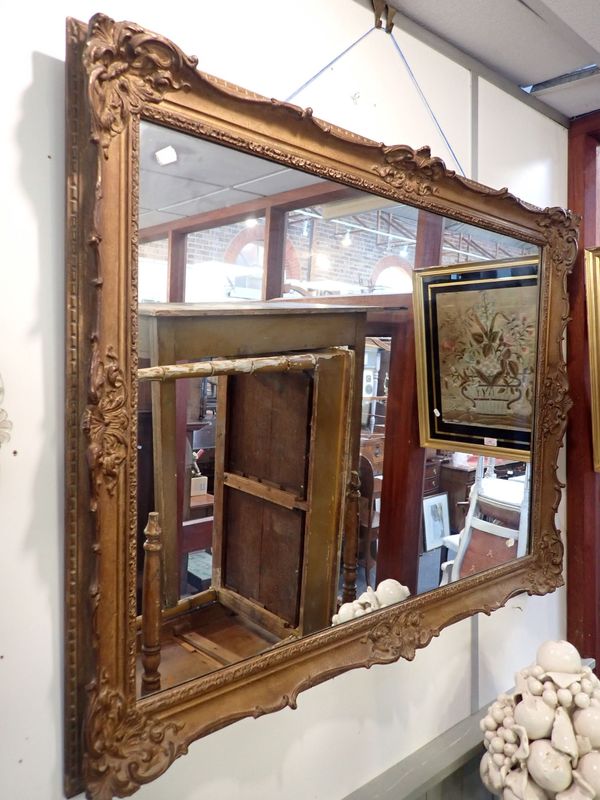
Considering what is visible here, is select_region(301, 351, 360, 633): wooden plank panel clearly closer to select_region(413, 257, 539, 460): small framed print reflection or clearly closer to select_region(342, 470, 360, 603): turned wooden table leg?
select_region(342, 470, 360, 603): turned wooden table leg

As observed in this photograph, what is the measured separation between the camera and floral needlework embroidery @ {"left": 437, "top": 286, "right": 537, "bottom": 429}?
1249 millimetres

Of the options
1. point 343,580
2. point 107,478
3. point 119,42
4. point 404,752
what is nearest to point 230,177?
point 119,42

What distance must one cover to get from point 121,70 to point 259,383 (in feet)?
1.46

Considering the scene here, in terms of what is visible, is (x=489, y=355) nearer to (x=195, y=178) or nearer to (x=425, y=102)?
(x=425, y=102)

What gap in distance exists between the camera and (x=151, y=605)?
815mm

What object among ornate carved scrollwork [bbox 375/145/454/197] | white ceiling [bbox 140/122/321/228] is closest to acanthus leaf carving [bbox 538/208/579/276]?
ornate carved scrollwork [bbox 375/145/454/197]

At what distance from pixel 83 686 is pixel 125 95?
2.43 ft

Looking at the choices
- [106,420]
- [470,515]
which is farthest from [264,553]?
[470,515]

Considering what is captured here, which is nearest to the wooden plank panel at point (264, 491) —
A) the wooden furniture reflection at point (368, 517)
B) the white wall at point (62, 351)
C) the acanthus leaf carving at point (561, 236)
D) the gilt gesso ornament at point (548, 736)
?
the wooden furniture reflection at point (368, 517)

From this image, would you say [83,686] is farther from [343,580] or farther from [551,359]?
[551,359]

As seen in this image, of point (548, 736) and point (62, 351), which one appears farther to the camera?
point (548, 736)

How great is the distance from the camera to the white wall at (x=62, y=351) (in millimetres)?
720

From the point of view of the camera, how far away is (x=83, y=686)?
774 millimetres

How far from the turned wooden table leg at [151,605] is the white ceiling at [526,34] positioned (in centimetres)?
102
